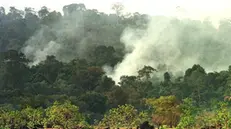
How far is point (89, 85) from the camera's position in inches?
2926

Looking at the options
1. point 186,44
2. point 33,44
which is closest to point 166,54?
point 186,44

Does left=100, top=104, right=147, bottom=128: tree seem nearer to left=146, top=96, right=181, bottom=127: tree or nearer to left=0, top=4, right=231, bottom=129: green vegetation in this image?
left=0, top=4, right=231, bottom=129: green vegetation

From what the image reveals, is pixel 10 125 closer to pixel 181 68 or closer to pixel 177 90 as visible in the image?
pixel 177 90

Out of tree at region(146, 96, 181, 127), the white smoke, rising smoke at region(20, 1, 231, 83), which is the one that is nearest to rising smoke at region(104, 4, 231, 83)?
rising smoke at region(20, 1, 231, 83)

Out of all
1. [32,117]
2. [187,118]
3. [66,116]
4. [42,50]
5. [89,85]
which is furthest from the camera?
[42,50]

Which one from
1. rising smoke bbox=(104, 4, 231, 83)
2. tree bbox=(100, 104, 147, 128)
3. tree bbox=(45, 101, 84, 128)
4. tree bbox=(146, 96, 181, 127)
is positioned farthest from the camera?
rising smoke bbox=(104, 4, 231, 83)

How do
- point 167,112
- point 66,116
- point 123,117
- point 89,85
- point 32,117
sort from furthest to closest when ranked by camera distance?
point 89,85 < point 167,112 < point 123,117 < point 32,117 < point 66,116

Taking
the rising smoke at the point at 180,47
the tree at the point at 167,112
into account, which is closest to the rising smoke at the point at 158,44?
the rising smoke at the point at 180,47

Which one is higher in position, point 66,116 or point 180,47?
point 180,47

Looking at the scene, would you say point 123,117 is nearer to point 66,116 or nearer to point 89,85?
point 66,116

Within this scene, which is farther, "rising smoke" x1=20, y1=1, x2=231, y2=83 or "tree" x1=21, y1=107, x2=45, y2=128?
"rising smoke" x1=20, y1=1, x2=231, y2=83

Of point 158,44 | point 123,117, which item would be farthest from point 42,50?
point 123,117

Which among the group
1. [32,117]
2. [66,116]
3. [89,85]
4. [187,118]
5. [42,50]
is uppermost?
[42,50]

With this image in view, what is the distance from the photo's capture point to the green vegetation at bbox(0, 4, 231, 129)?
3331 centimetres
